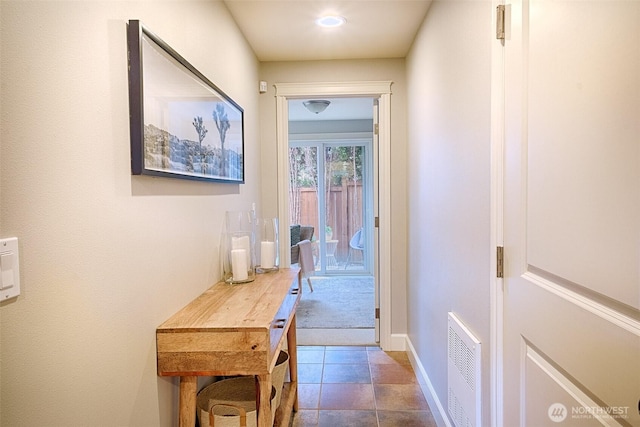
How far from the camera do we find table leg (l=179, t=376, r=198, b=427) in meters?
1.30

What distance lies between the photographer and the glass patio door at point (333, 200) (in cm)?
591

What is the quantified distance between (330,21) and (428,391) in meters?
2.40

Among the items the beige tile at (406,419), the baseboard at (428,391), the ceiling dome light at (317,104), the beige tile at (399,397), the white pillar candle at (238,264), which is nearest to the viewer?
the white pillar candle at (238,264)

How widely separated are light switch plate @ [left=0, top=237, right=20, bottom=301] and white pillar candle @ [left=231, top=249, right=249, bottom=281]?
1.18m

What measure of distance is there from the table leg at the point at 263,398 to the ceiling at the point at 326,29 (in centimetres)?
197

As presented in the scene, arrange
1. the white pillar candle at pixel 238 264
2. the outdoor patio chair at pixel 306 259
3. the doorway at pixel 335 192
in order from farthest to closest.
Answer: the doorway at pixel 335 192 → the outdoor patio chair at pixel 306 259 → the white pillar candle at pixel 238 264

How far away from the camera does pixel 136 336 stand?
115cm

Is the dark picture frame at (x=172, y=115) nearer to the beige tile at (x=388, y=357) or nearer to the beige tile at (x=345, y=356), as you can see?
the beige tile at (x=345, y=356)

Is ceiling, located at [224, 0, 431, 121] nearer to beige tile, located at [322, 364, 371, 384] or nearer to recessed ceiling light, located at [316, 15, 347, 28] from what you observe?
recessed ceiling light, located at [316, 15, 347, 28]

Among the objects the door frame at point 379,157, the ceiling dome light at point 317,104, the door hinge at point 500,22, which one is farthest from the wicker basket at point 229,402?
the ceiling dome light at point 317,104

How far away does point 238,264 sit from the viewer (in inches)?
74.8

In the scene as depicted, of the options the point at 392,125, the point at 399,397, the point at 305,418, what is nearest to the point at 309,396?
the point at 305,418

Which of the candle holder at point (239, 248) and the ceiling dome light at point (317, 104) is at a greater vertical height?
the ceiling dome light at point (317, 104)

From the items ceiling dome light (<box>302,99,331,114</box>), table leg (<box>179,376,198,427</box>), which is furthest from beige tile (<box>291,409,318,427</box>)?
ceiling dome light (<box>302,99,331,114</box>)
